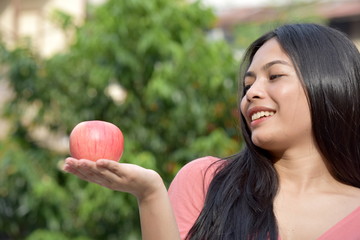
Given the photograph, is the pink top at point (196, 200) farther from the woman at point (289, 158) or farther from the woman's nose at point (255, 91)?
the woman's nose at point (255, 91)

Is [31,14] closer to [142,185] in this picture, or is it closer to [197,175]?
[197,175]

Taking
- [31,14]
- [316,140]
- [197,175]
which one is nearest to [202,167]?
[197,175]

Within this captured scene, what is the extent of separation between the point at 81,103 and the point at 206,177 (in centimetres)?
358

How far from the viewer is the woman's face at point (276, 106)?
2.41 metres

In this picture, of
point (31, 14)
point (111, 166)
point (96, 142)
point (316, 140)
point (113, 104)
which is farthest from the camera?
point (31, 14)

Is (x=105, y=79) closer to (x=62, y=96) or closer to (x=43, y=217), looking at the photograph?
(x=62, y=96)

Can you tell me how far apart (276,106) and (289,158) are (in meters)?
0.25

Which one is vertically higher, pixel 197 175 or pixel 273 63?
pixel 273 63

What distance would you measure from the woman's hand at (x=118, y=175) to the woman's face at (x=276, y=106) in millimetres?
525

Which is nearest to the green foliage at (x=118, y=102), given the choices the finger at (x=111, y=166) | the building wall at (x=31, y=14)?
the finger at (x=111, y=166)

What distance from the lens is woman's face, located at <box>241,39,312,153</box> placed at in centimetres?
241

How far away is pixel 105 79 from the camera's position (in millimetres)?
5773

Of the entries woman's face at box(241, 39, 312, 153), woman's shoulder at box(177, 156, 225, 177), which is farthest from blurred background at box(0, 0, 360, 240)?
woman's face at box(241, 39, 312, 153)

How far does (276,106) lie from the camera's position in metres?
2.42
